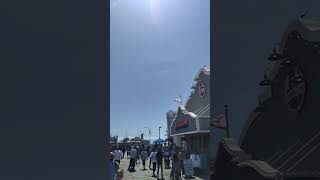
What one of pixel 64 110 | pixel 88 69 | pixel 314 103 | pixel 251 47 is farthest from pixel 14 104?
pixel 314 103

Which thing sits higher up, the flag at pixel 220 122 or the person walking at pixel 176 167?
the flag at pixel 220 122

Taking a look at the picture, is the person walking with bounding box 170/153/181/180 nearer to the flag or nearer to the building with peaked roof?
the building with peaked roof

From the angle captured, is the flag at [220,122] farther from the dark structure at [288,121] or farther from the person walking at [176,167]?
the person walking at [176,167]

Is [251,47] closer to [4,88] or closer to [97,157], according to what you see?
[97,157]

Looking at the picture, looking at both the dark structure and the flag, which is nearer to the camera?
the dark structure

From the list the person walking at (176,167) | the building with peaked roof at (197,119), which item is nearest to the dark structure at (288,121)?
the person walking at (176,167)

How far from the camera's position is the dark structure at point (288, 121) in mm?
7926

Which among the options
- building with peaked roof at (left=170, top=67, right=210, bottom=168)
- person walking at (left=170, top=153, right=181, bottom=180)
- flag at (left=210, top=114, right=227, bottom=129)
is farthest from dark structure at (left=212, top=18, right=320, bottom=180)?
building with peaked roof at (left=170, top=67, right=210, bottom=168)

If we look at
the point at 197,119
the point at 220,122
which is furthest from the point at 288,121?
the point at 197,119

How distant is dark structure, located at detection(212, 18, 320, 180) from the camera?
7926 mm

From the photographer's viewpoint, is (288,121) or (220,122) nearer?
(288,121)

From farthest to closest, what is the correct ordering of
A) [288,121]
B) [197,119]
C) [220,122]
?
[197,119] → [220,122] → [288,121]

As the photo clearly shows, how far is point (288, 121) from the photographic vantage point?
364 inches

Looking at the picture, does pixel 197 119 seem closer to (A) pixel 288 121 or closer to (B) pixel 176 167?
(B) pixel 176 167
